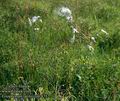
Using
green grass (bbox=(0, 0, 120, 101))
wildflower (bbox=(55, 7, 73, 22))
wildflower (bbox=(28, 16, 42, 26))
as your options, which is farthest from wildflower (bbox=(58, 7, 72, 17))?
wildflower (bbox=(28, 16, 42, 26))

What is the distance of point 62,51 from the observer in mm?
7695

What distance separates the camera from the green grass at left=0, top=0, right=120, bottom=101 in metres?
6.64

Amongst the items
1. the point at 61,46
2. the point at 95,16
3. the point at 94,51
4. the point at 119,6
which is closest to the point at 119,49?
the point at 94,51

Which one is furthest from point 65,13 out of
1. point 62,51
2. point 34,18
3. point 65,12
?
point 62,51

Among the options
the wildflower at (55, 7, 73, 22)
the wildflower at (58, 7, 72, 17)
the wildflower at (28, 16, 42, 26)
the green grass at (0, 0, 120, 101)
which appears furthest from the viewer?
the wildflower at (58, 7, 72, 17)

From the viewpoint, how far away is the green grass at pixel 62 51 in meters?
6.64

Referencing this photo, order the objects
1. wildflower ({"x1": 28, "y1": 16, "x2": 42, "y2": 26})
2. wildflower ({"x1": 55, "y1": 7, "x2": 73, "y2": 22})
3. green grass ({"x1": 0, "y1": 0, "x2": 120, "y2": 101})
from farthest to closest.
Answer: wildflower ({"x1": 55, "y1": 7, "x2": 73, "y2": 22})
wildflower ({"x1": 28, "y1": 16, "x2": 42, "y2": 26})
green grass ({"x1": 0, "y1": 0, "x2": 120, "y2": 101})

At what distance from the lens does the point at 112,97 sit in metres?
6.18

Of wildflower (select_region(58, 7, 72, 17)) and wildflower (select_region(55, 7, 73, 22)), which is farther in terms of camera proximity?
wildflower (select_region(58, 7, 72, 17))

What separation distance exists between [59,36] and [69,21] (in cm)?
79

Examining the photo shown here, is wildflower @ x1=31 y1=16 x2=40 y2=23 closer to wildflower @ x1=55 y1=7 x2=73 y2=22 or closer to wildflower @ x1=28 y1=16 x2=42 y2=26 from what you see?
wildflower @ x1=28 y1=16 x2=42 y2=26

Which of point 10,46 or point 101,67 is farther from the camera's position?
point 10,46

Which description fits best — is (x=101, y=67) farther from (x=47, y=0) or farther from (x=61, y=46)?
(x=47, y=0)

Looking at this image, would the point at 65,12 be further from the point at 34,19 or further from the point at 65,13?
the point at 34,19
